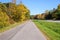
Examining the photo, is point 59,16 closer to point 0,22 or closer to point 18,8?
point 18,8

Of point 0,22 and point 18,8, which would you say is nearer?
point 0,22

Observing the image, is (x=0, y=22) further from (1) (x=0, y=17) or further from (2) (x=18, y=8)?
(2) (x=18, y=8)

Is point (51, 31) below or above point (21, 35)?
below

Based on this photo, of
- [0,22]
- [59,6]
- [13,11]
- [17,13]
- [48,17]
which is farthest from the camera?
[48,17]

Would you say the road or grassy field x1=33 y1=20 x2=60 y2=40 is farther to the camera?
grassy field x1=33 y1=20 x2=60 y2=40

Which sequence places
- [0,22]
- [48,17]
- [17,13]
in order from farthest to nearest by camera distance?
[48,17], [17,13], [0,22]

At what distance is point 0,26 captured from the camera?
3216 centimetres

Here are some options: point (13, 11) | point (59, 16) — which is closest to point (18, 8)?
point (13, 11)

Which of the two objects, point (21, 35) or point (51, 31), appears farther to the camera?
point (51, 31)

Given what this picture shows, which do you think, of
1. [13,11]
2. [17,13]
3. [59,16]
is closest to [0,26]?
[13,11]

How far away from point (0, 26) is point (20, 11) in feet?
136

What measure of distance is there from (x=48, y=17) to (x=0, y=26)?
131 metres

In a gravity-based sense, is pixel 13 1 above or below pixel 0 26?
above

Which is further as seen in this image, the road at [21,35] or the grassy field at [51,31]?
the grassy field at [51,31]
